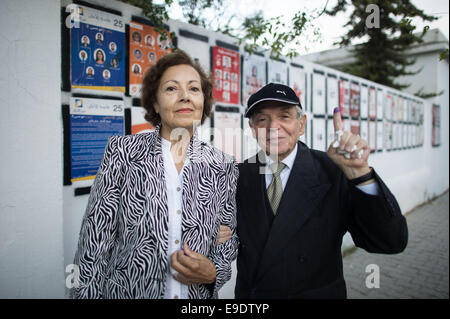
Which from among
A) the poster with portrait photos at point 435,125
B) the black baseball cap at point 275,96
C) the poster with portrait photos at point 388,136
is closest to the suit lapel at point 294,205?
the black baseball cap at point 275,96

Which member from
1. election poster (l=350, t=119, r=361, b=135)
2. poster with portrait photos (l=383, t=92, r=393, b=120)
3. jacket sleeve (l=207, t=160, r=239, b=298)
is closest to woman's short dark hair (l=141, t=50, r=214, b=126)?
jacket sleeve (l=207, t=160, r=239, b=298)

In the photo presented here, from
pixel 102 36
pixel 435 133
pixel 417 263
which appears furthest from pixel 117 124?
pixel 435 133

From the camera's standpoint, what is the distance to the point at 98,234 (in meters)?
1.44

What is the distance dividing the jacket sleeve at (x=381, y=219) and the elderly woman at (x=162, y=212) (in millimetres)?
698

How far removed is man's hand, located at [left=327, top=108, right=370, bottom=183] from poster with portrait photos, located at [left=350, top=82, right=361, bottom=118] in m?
4.78

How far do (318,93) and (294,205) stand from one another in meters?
3.70

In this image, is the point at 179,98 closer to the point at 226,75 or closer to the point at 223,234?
the point at 223,234

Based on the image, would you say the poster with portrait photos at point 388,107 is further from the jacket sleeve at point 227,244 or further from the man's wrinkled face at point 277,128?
the jacket sleeve at point 227,244

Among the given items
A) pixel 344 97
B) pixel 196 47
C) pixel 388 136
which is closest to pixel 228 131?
pixel 196 47

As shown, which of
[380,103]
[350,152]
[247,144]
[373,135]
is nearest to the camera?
[350,152]

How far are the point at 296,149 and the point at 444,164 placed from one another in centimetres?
1248

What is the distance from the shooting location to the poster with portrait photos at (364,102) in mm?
6227

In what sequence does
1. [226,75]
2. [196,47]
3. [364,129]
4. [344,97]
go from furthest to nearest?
[364,129] → [344,97] → [226,75] → [196,47]

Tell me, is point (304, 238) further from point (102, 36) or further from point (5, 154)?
point (102, 36)
